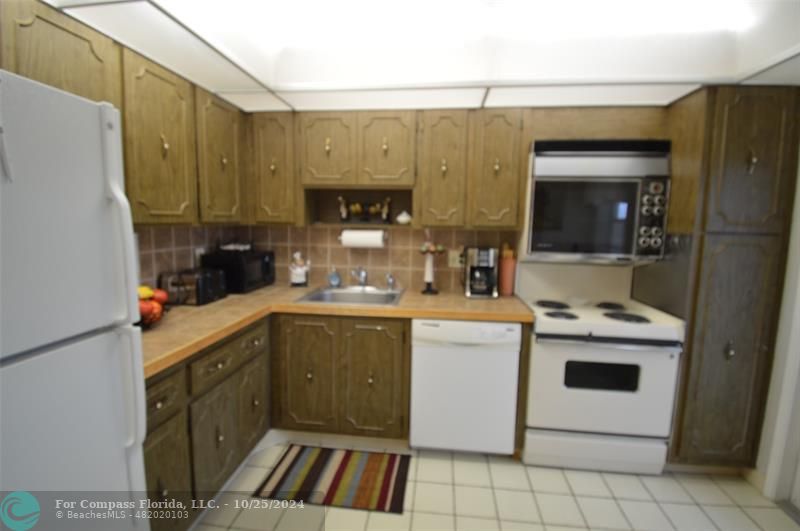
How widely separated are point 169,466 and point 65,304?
85cm

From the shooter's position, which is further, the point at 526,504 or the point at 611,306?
the point at 611,306

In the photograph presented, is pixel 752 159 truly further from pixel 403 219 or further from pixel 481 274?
pixel 403 219

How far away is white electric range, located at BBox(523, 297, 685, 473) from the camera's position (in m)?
1.82

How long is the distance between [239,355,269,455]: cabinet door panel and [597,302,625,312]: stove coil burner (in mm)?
2047

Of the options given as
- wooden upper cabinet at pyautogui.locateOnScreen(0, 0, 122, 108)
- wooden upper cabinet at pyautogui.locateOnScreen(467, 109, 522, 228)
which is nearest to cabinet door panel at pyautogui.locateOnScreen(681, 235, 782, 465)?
wooden upper cabinet at pyautogui.locateOnScreen(467, 109, 522, 228)

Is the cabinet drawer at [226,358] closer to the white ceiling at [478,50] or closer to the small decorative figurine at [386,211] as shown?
the small decorative figurine at [386,211]

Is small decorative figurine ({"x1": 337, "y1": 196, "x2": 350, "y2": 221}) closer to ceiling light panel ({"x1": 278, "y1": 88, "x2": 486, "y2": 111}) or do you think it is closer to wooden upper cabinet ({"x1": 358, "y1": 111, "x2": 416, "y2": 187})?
wooden upper cabinet ({"x1": 358, "y1": 111, "x2": 416, "y2": 187})

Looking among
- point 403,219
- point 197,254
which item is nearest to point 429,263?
point 403,219

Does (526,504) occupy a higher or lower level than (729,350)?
lower

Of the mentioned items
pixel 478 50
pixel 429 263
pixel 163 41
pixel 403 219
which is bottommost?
pixel 429 263

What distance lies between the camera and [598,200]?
1.99 metres

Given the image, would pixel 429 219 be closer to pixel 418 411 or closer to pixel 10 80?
pixel 418 411

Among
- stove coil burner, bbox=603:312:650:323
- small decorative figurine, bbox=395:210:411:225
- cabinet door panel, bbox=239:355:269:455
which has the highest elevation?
small decorative figurine, bbox=395:210:411:225

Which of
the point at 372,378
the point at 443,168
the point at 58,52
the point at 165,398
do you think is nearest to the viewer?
the point at 58,52
